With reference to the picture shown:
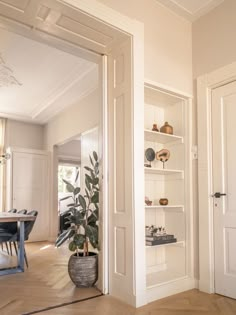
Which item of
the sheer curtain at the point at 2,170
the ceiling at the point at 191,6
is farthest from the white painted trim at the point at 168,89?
the sheer curtain at the point at 2,170

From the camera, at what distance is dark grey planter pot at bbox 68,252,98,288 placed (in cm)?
323

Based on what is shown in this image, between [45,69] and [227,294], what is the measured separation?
13.6 feet

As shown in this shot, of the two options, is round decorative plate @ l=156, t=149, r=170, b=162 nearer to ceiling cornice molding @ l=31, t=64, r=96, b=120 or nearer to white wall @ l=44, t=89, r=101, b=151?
ceiling cornice molding @ l=31, t=64, r=96, b=120

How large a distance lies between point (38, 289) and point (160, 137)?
217 cm

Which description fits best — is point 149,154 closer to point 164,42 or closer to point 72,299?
point 164,42

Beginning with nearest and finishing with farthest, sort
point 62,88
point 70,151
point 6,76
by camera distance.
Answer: point 6,76
point 62,88
point 70,151

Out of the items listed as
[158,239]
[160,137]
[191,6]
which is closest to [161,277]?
[158,239]

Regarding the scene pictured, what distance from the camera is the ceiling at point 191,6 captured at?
3275mm

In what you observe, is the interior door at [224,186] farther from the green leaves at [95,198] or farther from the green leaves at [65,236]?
the green leaves at [65,236]

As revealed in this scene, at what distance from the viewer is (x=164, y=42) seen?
3.34 m

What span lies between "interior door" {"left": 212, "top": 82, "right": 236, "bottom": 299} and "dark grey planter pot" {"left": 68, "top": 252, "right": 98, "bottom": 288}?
1.30 metres

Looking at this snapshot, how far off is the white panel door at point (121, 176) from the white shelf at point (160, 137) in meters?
0.38

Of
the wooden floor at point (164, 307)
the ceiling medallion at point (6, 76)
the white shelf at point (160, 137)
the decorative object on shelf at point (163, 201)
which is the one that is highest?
the ceiling medallion at point (6, 76)

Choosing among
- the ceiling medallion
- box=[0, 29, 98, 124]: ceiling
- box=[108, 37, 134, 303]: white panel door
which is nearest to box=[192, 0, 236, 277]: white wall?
box=[108, 37, 134, 303]: white panel door
